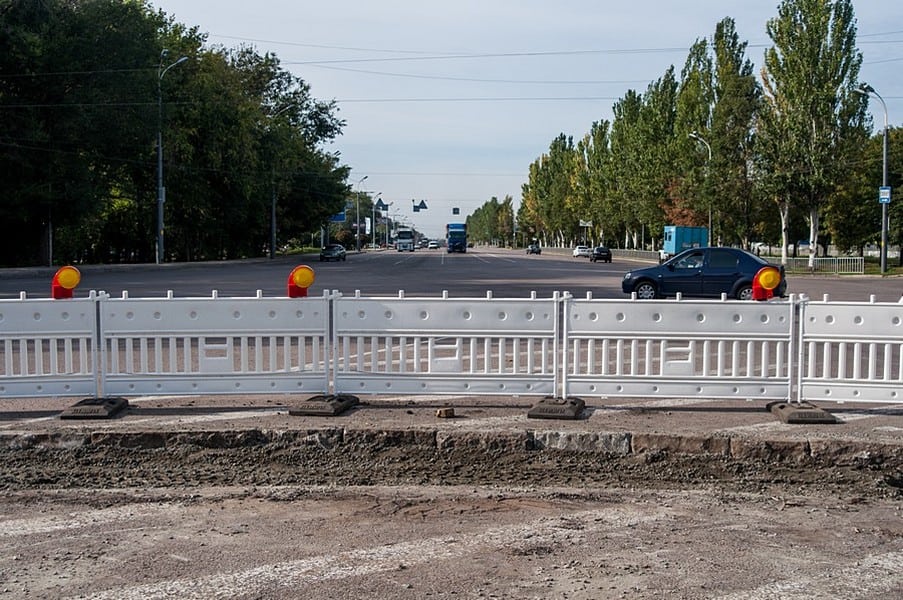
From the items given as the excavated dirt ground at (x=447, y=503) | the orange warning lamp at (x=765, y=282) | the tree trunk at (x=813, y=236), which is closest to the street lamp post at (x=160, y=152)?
the tree trunk at (x=813, y=236)

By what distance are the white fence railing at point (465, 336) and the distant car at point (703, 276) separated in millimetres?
15190

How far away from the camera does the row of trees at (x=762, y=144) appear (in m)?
50.3

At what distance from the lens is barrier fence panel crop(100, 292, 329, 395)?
343 inches

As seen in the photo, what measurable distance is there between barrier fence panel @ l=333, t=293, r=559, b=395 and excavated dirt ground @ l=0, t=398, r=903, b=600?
236mm

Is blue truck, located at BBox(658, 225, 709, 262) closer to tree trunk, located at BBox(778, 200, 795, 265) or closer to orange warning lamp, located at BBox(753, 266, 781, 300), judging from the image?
tree trunk, located at BBox(778, 200, 795, 265)

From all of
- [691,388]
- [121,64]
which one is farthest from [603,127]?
[691,388]

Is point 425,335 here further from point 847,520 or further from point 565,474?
point 847,520

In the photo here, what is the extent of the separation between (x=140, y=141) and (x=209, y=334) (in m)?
43.0

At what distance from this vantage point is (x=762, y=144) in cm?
5209

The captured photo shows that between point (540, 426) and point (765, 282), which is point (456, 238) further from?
point (540, 426)

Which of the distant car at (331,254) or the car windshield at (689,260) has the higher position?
the distant car at (331,254)

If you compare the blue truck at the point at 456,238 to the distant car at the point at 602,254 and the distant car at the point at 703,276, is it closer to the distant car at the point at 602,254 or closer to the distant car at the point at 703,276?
the distant car at the point at 602,254

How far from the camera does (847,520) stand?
5820 millimetres

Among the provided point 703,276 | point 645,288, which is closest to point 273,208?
point 645,288
